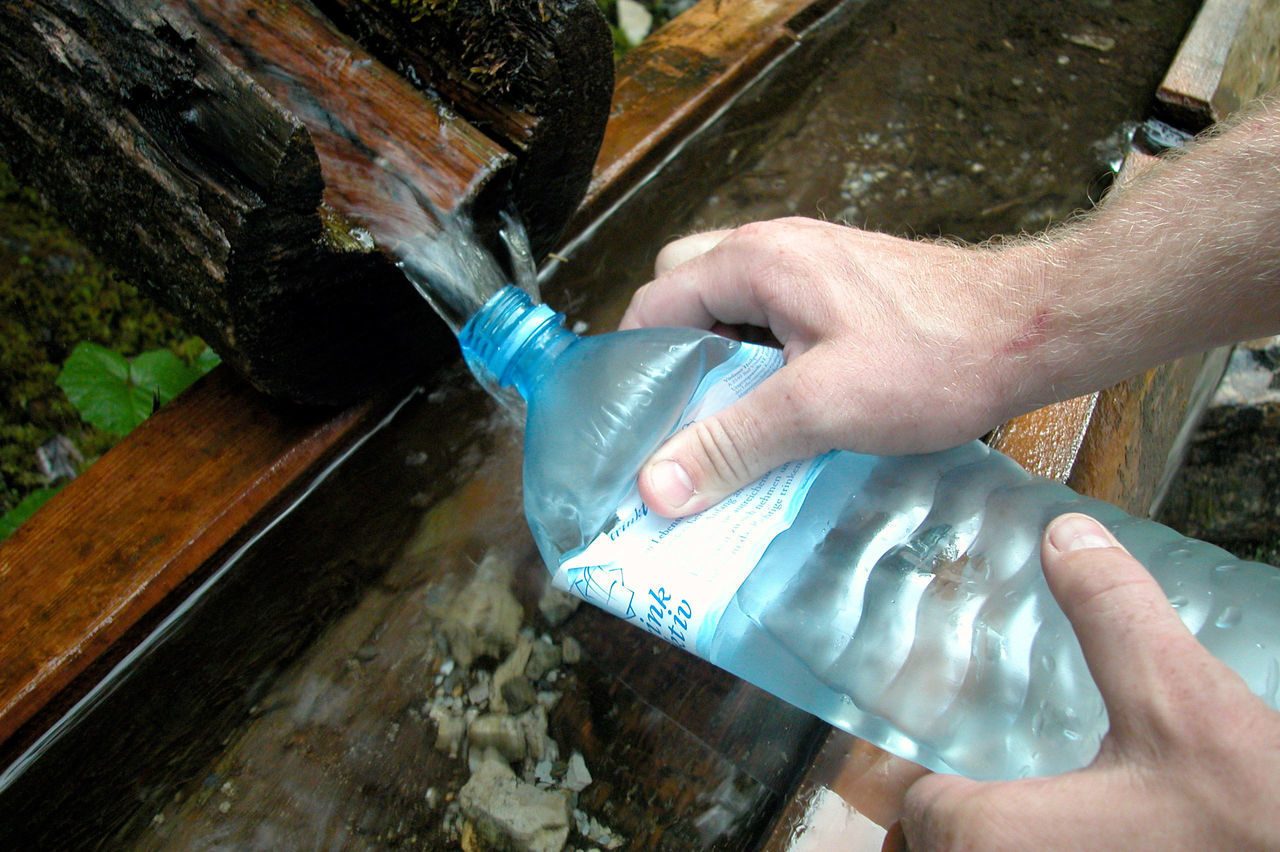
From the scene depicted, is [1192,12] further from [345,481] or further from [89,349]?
[89,349]

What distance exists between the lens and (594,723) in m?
1.36

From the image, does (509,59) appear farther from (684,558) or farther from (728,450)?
(684,558)

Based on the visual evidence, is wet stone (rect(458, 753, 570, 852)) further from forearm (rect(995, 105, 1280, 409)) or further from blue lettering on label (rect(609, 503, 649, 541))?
forearm (rect(995, 105, 1280, 409))

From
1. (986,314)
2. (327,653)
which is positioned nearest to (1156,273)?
(986,314)

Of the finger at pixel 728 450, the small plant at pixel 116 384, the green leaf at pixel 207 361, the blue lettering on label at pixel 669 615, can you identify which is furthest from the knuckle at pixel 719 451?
the green leaf at pixel 207 361

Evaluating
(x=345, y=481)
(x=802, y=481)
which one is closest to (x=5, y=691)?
(x=345, y=481)

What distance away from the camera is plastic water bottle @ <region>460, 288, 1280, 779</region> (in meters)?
1.15

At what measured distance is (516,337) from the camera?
1.22 m

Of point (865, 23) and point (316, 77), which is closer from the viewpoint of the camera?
point (316, 77)

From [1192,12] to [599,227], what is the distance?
2.03m

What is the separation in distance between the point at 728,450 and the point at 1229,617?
76 centimetres

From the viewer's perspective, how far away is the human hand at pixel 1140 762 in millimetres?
648

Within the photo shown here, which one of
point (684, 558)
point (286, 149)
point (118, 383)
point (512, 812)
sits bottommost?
point (512, 812)

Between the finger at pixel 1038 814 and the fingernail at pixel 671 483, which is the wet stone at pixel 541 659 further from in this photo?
the finger at pixel 1038 814
